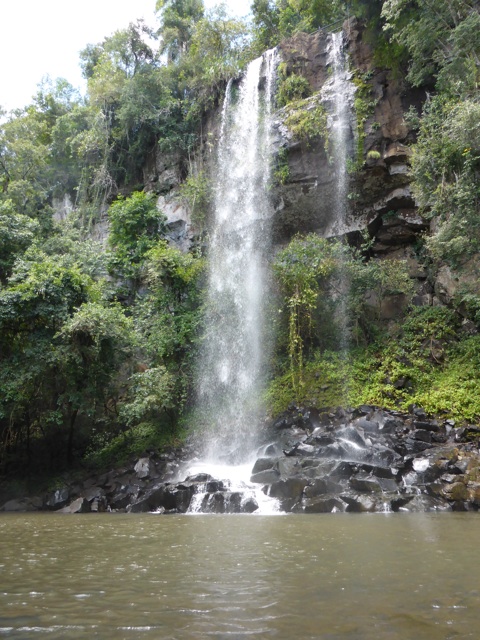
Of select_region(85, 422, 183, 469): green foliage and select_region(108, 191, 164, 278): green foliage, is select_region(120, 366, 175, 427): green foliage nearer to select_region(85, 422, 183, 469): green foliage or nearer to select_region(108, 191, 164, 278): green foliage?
select_region(85, 422, 183, 469): green foliage

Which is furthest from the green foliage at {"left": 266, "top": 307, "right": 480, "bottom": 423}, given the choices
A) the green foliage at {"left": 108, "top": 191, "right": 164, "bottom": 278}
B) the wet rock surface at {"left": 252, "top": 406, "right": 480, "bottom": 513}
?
the green foliage at {"left": 108, "top": 191, "right": 164, "bottom": 278}

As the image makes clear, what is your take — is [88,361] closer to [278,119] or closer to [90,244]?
[90,244]

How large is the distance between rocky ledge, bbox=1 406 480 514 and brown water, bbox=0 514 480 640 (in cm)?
231

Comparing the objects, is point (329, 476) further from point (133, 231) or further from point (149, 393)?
point (133, 231)

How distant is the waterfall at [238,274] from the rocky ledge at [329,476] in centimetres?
178

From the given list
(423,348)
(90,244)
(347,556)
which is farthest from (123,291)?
(347,556)

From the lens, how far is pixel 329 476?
30.2 ft

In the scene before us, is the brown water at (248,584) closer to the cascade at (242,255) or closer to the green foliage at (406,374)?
the green foliage at (406,374)

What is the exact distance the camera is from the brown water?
2.49 meters

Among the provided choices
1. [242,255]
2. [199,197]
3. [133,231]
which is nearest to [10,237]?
[133,231]

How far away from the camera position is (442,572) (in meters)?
3.59

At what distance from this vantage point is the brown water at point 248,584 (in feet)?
8.16

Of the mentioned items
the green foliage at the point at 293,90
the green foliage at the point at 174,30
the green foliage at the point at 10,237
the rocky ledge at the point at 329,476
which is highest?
the green foliage at the point at 174,30

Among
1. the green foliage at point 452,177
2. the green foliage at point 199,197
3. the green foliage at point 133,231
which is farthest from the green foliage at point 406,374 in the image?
the green foliage at point 133,231
